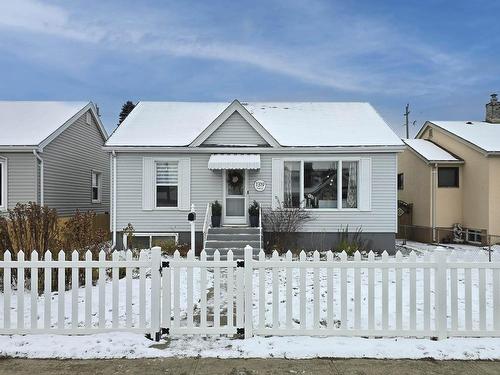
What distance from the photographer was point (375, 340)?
5.05 metres

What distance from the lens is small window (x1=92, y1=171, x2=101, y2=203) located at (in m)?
19.6

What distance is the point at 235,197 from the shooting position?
14195mm

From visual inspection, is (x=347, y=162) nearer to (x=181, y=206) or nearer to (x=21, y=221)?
(x=181, y=206)

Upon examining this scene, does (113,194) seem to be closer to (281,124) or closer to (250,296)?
(281,124)

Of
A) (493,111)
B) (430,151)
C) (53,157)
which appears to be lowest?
(53,157)

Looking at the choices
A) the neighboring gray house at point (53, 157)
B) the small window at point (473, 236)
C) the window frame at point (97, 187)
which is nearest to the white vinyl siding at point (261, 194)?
the neighboring gray house at point (53, 157)

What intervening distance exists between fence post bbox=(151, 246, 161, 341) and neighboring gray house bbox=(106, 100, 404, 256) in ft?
28.2

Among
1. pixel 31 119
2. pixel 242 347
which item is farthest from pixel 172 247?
pixel 31 119

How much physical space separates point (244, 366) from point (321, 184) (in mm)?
10358

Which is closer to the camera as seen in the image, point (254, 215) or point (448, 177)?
point (254, 215)

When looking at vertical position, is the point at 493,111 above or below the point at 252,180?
above

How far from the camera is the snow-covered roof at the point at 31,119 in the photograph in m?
15.0

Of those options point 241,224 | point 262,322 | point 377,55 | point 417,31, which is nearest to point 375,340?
point 262,322

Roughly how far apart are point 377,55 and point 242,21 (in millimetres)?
8104
